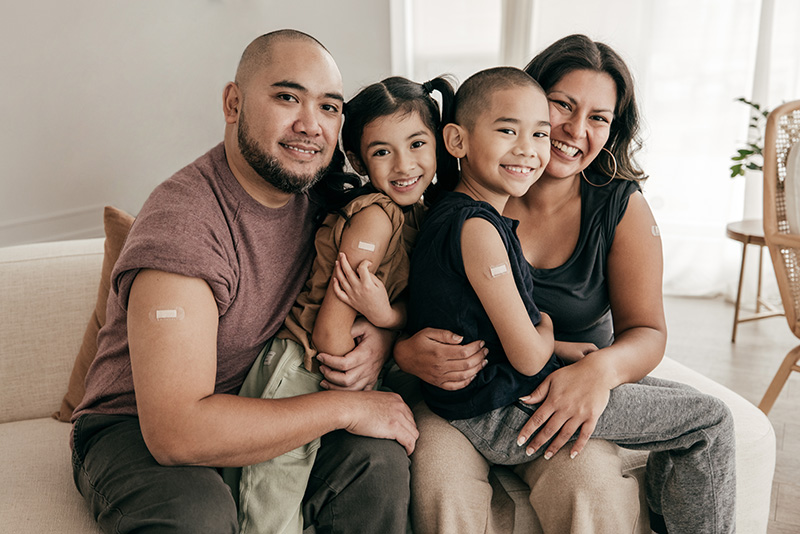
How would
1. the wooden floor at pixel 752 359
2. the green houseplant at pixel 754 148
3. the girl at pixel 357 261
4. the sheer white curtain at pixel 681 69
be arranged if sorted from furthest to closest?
the sheer white curtain at pixel 681 69
the green houseplant at pixel 754 148
the wooden floor at pixel 752 359
the girl at pixel 357 261

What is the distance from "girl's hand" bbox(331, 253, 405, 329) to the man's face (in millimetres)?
223

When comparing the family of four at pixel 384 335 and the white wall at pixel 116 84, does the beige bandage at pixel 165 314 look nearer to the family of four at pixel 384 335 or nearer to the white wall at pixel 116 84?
the family of four at pixel 384 335

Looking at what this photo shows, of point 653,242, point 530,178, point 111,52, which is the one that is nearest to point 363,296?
point 530,178

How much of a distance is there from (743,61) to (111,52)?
12.0 feet

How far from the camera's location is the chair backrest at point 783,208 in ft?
7.08

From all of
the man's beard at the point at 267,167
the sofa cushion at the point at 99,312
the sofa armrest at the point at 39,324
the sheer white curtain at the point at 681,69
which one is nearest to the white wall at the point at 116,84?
the sheer white curtain at the point at 681,69

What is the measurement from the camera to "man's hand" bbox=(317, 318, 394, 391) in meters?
1.30

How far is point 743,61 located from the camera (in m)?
3.88

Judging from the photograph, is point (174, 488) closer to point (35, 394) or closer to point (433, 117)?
point (35, 394)

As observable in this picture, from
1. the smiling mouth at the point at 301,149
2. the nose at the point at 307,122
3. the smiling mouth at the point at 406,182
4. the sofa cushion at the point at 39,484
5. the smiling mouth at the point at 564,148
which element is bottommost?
the sofa cushion at the point at 39,484

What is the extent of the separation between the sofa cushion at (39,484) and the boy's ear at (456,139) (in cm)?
106

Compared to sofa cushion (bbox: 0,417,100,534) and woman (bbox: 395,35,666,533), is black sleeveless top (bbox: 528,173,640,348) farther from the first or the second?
sofa cushion (bbox: 0,417,100,534)

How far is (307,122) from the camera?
1.36 meters

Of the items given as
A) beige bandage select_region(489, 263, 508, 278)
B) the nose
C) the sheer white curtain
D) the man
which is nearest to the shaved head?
the man
